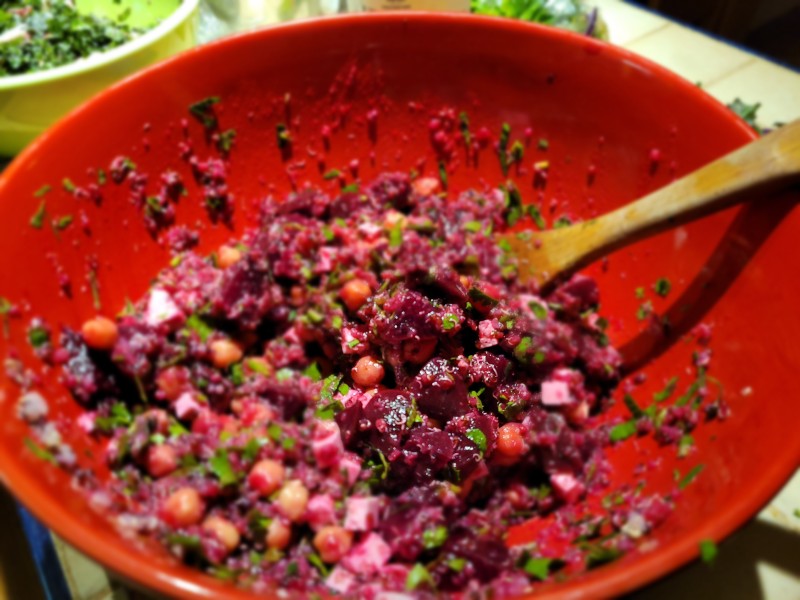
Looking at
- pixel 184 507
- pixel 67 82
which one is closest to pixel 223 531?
pixel 184 507

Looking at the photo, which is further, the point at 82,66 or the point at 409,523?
the point at 82,66

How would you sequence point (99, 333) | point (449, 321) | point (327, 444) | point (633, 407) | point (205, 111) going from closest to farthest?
1. point (449, 321)
2. point (327, 444)
3. point (99, 333)
4. point (633, 407)
5. point (205, 111)

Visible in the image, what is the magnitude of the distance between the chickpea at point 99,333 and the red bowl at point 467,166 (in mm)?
50

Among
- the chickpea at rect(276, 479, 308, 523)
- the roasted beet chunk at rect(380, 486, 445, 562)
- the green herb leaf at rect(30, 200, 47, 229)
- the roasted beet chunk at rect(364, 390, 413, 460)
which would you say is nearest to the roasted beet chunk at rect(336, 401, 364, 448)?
the roasted beet chunk at rect(364, 390, 413, 460)

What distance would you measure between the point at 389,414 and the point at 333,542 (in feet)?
2.07

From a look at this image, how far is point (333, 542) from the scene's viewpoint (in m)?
1.06

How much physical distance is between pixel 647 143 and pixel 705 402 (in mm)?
622

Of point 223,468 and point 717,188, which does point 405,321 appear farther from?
point 717,188

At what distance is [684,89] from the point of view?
1.41 m

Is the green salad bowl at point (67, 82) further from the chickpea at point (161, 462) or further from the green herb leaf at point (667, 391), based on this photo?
the green herb leaf at point (667, 391)

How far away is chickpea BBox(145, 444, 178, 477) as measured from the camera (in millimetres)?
1221

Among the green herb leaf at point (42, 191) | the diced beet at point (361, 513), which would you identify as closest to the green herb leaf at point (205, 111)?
the green herb leaf at point (42, 191)

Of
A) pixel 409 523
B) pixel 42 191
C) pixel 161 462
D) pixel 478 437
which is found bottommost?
pixel 161 462

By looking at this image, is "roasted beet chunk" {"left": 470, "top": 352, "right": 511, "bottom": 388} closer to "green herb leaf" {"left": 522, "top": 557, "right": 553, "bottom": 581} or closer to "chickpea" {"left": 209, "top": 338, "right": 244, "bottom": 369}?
"green herb leaf" {"left": 522, "top": 557, "right": 553, "bottom": 581}
